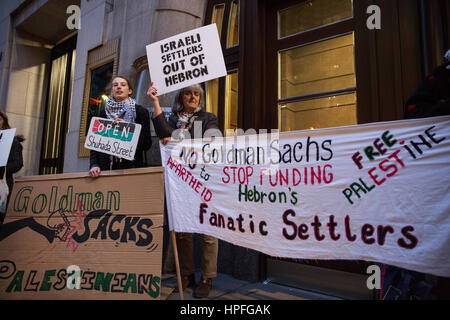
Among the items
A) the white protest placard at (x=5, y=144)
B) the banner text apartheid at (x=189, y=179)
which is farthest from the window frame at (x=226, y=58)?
the white protest placard at (x=5, y=144)

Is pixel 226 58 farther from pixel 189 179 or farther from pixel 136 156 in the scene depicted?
pixel 189 179

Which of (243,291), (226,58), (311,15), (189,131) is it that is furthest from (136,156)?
(311,15)

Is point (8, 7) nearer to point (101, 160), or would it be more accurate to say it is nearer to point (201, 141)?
point (101, 160)

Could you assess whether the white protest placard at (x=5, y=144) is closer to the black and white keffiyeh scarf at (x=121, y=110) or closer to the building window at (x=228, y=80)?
the black and white keffiyeh scarf at (x=121, y=110)

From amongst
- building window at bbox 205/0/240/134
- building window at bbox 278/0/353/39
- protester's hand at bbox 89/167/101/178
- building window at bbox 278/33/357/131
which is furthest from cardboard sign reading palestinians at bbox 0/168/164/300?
building window at bbox 278/0/353/39

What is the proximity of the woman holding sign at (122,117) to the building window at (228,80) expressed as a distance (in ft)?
4.38

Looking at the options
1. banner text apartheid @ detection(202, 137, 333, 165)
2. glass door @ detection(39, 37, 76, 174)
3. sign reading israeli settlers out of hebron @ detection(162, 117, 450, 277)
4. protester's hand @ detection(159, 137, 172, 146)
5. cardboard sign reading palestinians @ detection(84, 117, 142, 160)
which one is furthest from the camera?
glass door @ detection(39, 37, 76, 174)

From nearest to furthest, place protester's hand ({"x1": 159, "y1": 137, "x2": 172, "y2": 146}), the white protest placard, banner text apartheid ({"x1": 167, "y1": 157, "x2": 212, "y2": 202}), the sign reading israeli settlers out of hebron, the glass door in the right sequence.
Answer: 1. the sign reading israeli settlers out of hebron
2. banner text apartheid ({"x1": 167, "y1": 157, "x2": 212, "y2": 202})
3. protester's hand ({"x1": 159, "y1": 137, "x2": 172, "y2": 146})
4. the white protest placard
5. the glass door

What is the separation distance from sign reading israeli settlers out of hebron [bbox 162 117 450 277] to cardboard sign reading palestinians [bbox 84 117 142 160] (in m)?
0.42

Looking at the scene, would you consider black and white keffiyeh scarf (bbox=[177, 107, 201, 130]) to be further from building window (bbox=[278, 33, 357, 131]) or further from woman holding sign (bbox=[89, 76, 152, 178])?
building window (bbox=[278, 33, 357, 131])

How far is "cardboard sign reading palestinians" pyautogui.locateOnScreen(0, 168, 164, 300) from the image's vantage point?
2.22 m

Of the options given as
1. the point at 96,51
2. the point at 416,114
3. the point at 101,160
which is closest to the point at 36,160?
the point at 96,51
